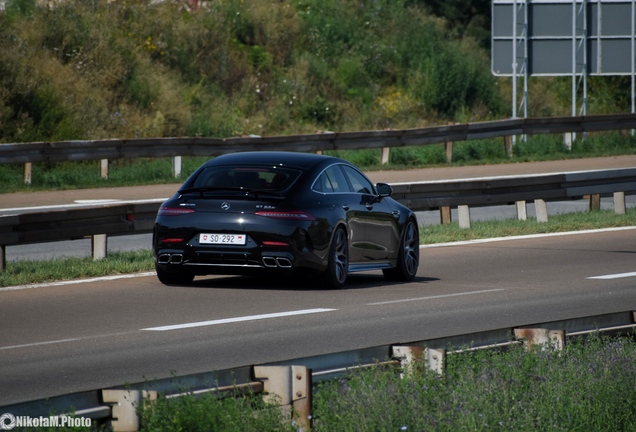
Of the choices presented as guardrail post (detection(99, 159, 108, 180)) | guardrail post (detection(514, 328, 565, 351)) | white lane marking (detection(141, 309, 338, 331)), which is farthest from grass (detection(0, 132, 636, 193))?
guardrail post (detection(514, 328, 565, 351))

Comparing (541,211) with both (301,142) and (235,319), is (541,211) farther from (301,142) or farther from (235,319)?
(235,319)

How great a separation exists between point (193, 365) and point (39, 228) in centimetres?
674

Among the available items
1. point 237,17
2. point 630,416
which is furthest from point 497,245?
point 237,17

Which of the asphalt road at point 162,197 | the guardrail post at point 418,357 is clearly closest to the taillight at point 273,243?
the asphalt road at point 162,197

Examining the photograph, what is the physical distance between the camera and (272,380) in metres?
6.55

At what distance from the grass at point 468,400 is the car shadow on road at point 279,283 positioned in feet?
20.1

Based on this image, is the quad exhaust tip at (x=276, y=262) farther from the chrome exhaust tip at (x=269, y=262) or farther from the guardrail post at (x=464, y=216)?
the guardrail post at (x=464, y=216)

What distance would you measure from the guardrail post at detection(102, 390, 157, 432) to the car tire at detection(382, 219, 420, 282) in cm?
958

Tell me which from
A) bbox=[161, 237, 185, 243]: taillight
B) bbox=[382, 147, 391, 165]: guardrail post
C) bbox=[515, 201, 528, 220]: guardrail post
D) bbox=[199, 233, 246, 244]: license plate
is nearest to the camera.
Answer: bbox=[199, 233, 246, 244]: license plate

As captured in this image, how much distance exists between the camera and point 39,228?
15.6 m

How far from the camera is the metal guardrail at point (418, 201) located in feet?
50.8

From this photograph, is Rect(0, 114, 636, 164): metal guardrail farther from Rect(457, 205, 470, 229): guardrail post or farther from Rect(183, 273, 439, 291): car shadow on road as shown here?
Rect(183, 273, 439, 291): car shadow on road

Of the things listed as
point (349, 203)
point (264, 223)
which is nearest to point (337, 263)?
point (349, 203)

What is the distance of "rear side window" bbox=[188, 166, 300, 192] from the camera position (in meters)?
13.9
